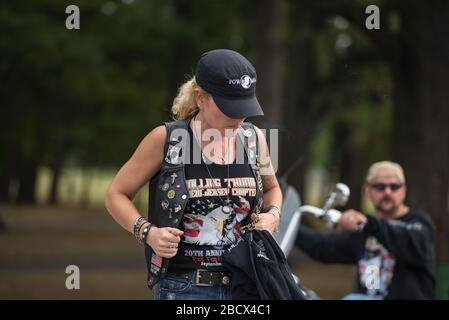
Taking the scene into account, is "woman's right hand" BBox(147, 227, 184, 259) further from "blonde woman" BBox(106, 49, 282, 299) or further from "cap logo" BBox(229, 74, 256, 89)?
"cap logo" BBox(229, 74, 256, 89)

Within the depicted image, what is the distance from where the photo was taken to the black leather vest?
3551 mm

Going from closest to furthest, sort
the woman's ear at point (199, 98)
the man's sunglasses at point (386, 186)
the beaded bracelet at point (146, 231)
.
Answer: the beaded bracelet at point (146, 231) → the woman's ear at point (199, 98) → the man's sunglasses at point (386, 186)

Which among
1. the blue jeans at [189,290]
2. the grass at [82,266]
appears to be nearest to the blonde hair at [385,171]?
the blue jeans at [189,290]

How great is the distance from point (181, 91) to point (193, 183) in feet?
1.55

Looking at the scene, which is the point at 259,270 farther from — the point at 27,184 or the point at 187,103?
the point at 27,184

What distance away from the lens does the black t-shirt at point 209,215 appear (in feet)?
11.7

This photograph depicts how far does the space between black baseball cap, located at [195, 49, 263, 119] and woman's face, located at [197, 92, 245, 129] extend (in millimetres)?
A: 41

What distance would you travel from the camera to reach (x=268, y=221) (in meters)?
3.64

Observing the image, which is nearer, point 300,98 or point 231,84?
point 231,84

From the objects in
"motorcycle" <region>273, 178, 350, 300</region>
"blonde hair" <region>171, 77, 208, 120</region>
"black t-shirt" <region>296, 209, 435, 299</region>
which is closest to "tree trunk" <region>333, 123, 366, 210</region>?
"black t-shirt" <region>296, 209, 435, 299</region>

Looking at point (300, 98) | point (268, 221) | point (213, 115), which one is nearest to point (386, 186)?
point (268, 221)

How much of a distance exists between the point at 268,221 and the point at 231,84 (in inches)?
21.7

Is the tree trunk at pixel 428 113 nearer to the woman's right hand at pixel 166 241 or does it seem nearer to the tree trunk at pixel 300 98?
the tree trunk at pixel 300 98

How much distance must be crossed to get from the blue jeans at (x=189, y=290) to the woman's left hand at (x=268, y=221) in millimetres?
264
